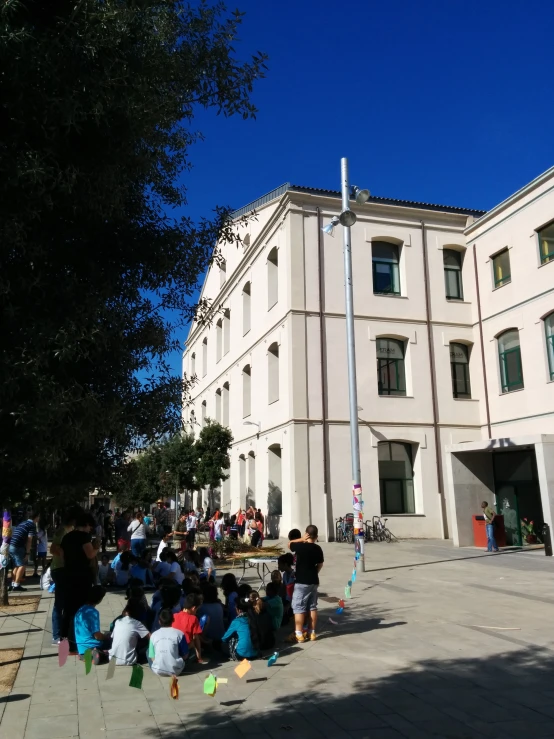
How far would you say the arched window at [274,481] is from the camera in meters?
27.4

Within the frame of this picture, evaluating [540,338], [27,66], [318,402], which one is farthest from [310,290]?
[27,66]

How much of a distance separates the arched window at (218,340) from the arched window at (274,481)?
40.5 ft

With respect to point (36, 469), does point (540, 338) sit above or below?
above

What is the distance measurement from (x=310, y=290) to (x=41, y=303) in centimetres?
2095

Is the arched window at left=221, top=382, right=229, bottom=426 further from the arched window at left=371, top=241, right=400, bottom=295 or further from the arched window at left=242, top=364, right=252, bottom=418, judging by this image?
the arched window at left=371, top=241, right=400, bottom=295

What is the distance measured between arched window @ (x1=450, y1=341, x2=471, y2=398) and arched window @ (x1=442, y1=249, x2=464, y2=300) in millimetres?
2268

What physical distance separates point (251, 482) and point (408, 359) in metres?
9.86

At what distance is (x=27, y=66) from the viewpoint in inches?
188

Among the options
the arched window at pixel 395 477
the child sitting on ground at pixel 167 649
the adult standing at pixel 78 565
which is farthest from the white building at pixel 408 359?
the adult standing at pixel 78 565

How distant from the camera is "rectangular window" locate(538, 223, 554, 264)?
2266cm

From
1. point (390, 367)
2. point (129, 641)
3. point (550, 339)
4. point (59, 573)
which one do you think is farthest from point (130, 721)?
point (390, 367)

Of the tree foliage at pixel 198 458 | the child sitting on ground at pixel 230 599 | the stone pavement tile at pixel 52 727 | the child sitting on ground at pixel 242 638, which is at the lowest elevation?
the stone pavement tile at pixel 52 727

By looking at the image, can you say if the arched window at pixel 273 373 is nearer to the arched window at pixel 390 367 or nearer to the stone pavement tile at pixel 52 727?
the arched window at pixel 390 367

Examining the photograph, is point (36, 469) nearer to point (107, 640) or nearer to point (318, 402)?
point (107, 640)
